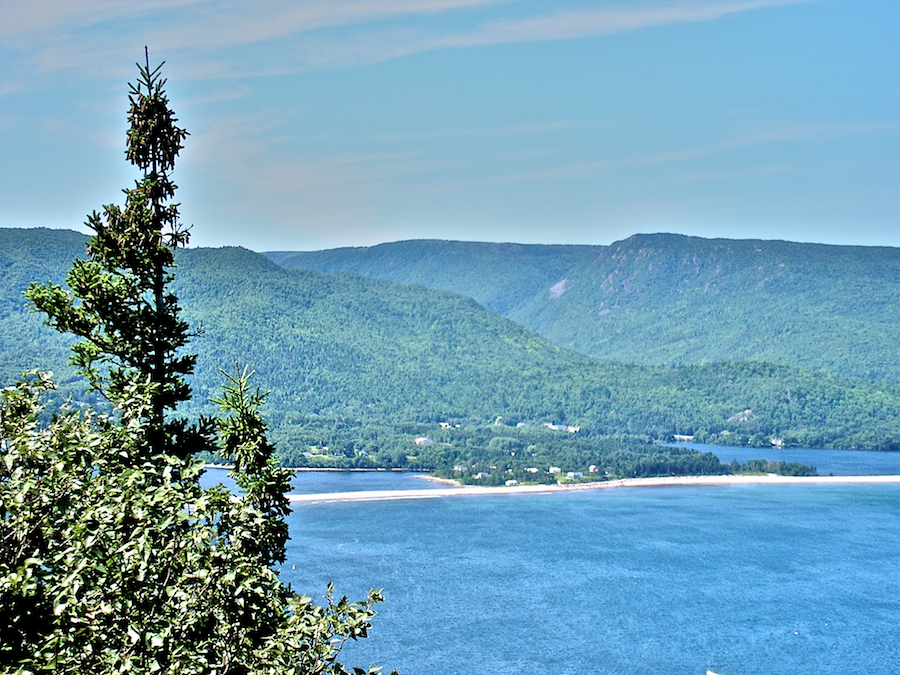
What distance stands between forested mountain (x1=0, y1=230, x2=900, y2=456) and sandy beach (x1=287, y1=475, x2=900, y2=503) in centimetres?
2657

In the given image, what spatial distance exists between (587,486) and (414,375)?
60526 millimetres

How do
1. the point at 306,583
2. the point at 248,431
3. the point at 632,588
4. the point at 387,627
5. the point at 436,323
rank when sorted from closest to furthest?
the point at 248,431, the point at 387,627, the point at 306,583, the point at 632,588, the point at 436,323

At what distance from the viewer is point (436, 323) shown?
176m

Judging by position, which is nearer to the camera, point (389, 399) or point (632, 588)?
point (632, 588)

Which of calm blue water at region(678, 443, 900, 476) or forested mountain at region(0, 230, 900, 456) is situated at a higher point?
forested mountain at region(0, 230, 900, 456)

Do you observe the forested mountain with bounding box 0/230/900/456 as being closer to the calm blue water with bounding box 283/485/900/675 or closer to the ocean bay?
the ocean bay

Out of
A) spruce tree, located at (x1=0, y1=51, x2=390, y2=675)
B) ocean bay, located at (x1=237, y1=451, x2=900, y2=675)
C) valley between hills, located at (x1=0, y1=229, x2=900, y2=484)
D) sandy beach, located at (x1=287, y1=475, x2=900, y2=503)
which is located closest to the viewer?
spruce tree, located at (x1=0, y1=51, x2=390, y2=675)

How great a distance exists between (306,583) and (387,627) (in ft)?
20.8

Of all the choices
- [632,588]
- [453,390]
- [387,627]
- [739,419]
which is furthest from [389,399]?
[387,627]

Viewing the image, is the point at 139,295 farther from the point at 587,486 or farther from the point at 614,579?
the point at 587,486

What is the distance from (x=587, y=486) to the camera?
97688 mm

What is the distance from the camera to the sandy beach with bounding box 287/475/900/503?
278 ft

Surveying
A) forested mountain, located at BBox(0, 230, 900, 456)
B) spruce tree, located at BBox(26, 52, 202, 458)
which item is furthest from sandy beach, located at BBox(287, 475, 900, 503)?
spruce tree, located at BBox(26, 52, 202, 458)

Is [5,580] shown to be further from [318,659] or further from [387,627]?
[387,627]
